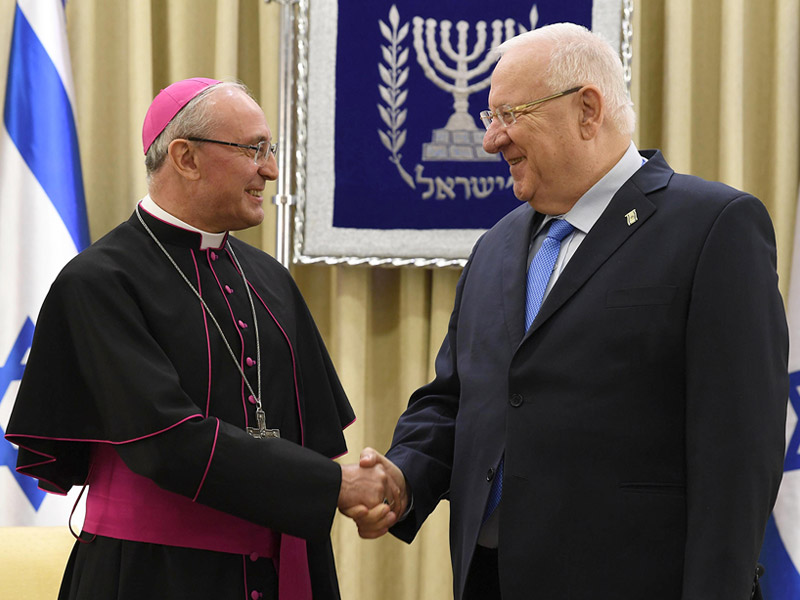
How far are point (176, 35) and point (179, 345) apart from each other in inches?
74.9

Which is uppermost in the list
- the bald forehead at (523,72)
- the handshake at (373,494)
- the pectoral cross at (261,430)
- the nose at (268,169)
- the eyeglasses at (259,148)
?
the bald forehead at (523,72)

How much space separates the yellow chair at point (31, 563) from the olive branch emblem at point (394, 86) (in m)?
1.78

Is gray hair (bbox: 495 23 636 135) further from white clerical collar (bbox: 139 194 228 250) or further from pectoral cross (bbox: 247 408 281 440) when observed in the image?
pectoral cross (bbox: 247 408 281 440)

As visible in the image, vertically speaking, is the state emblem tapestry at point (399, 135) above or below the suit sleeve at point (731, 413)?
above

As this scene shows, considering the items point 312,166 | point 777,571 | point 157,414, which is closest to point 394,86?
point 312,166

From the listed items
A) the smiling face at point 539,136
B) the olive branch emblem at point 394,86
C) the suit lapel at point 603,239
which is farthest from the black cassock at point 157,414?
the olive branch emblem at point 394,86

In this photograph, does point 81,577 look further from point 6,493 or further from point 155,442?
point 6,493

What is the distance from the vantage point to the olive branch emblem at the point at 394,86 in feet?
11.5

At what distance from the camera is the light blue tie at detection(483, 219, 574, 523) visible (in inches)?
81.8

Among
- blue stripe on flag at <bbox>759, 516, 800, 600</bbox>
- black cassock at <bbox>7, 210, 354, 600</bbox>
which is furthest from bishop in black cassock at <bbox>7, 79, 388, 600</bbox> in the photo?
blue stripe on flag at <bbox>759, 516, 800, 600</bbox>

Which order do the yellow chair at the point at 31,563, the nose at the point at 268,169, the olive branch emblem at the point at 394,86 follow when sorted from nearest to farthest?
the nose at the point at 268,169 → the yellow chair at the point at 31,563 → the olive branch emblem at the point at 394,86

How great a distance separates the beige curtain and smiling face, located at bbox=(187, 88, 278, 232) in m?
1.25

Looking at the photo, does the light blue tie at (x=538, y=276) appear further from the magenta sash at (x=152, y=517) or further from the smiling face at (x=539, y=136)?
the magenta sash at (x=152, y=517)

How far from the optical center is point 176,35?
3646 mm
